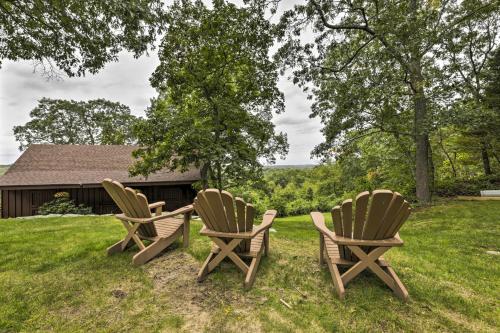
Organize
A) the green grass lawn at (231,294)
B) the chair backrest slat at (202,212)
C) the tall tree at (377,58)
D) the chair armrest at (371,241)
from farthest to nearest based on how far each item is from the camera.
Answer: the tall tree at (377,58) → the chair backrest slat at (202,212) → the chair armrest at (371,241) → the green grass lawn at (231,294)

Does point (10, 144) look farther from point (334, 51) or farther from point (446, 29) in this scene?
point (446, 29)

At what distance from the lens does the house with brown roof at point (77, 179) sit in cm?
1084

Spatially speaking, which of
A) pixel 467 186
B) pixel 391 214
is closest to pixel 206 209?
pixel 391 214

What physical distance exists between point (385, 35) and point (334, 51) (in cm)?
193

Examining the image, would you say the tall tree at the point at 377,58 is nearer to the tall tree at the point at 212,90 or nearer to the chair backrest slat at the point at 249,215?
the tall tree at the point at 212,90

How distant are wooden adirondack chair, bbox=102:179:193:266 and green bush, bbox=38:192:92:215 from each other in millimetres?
8897

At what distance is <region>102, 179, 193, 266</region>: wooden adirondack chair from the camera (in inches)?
125

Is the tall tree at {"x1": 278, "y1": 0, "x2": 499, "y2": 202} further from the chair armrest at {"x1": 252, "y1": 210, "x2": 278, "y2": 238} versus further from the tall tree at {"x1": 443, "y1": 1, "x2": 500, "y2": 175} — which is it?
the chair armrest at {"x1": 252, "y1": 210, "x2": 278, "y2": 238}

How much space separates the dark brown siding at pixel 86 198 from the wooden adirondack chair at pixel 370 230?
11720mm

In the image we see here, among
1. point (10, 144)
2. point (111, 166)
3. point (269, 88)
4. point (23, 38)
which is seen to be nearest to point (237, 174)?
point (269, 88)

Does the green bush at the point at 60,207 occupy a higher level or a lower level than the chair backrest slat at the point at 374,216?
lower

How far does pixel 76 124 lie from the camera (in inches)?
968

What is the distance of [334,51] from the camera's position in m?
9.15

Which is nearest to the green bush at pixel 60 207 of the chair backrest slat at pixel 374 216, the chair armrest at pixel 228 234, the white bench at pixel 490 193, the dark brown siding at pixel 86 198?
the dark brown siding at pixel 86 198
